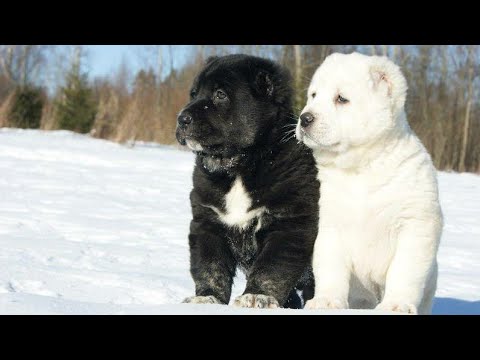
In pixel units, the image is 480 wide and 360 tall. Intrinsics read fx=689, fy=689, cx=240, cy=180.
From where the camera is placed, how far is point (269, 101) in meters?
4.27

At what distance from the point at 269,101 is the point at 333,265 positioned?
1.17 meters

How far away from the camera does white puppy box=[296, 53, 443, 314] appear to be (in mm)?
3555

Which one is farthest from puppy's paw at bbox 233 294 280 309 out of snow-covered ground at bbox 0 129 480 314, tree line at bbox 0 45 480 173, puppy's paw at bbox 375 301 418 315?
tree line at bbox 0 45 480 173

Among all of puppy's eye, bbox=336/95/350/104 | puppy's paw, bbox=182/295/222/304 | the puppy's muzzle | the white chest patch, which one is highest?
puppy's eye, bbox=336/95/350/104

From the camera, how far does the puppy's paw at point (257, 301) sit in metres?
3.65

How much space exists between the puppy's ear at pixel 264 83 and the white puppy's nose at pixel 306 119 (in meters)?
0.64

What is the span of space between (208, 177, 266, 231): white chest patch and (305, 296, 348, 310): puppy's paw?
26.5 inches

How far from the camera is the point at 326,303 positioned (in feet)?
11.5

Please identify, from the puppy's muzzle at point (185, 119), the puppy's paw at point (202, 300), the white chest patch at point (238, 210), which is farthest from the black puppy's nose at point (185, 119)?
the puppy's paw at point (202, 300)

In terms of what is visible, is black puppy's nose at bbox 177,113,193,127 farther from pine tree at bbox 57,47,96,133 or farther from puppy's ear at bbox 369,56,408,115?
pine tree at bbox 57,47,96,133

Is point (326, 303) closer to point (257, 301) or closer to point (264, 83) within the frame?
point (257, 301)

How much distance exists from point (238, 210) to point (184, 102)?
47.1 ft
